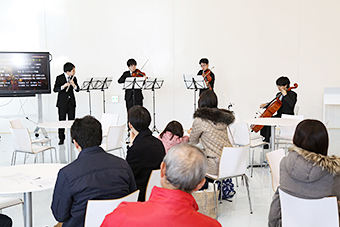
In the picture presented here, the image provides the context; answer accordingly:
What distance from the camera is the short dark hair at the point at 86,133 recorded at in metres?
1.92

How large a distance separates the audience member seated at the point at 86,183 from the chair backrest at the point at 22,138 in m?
2.40

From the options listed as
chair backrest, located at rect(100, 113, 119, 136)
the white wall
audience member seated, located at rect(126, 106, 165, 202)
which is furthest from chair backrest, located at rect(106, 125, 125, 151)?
the white wall

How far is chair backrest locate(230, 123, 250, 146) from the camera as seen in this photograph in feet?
13.8

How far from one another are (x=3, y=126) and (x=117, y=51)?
125 inches

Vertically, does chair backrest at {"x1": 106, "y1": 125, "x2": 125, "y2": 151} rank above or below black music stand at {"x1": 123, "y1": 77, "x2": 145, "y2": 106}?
below

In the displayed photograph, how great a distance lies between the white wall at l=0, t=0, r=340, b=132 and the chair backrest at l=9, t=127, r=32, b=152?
3.85 meters

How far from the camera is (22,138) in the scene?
401 centimetres

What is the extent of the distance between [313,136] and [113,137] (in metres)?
2.62

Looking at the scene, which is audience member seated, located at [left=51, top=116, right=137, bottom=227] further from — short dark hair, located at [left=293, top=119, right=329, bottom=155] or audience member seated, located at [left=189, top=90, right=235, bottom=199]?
audience member seated, located at [left=189, top=90, right=235, bottom=199]

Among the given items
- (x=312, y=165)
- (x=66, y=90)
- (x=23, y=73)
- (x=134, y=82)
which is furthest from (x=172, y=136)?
(x=23, y=73)

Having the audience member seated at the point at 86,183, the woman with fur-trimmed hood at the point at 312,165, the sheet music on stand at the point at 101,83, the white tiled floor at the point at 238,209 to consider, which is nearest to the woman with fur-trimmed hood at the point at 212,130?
the white tiled floor at the point at 238,209

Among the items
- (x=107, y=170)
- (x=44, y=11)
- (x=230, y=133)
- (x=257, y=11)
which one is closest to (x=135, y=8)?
(x=44, y=11)

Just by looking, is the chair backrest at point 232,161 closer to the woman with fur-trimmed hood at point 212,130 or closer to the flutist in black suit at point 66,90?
the woman with fur-trimmed hood at point 212,130

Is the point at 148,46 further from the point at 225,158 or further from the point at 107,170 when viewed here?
the point at 107,170
